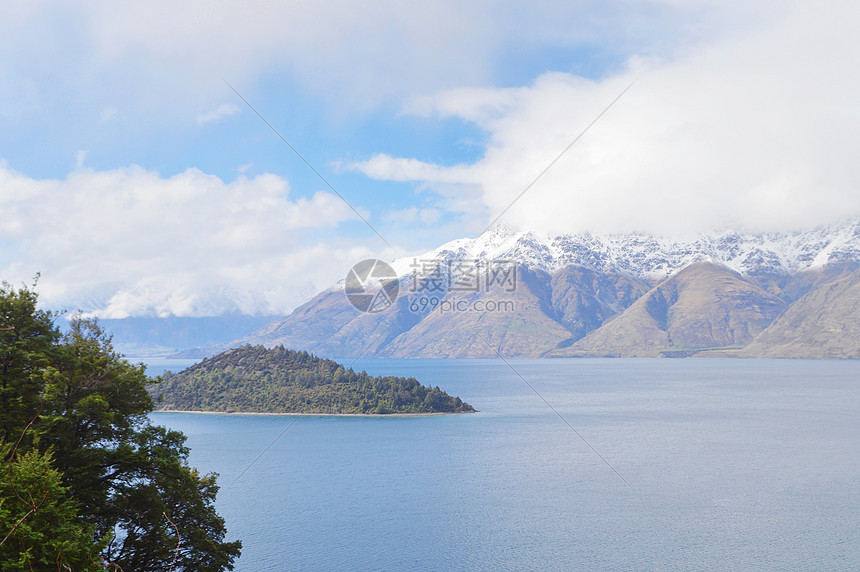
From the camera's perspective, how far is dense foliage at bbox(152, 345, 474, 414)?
373ft

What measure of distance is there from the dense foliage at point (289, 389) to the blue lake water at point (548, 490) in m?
7.36

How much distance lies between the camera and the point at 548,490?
51.9 meters

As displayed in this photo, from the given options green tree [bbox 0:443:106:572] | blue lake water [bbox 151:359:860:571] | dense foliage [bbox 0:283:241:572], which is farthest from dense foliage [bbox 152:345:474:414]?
green tree [bbox 0:443:106:572]

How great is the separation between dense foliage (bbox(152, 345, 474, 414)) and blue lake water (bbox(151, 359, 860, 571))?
7362 mm

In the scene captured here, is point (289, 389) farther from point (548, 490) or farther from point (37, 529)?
point (37, 529)

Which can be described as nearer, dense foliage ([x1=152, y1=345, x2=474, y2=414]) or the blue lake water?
the blue lake water

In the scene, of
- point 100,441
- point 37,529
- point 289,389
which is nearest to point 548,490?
point 100,441

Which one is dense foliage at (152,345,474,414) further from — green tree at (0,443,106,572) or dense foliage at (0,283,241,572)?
green tree at (0,443,106,572)

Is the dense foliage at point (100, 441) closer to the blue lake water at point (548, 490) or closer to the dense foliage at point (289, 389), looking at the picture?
the blue lake water at point (548, 490)

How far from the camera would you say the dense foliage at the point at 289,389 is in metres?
114

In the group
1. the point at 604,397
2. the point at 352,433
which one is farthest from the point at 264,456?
the point at 604,397

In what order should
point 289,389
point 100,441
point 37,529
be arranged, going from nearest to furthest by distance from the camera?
point 37,529, point 100,441, point 289,389

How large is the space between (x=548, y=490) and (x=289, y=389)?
3330 inches

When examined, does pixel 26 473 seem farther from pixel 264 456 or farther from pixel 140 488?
pixel 264 456
